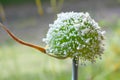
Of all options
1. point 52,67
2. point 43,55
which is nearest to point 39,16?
point 43,55

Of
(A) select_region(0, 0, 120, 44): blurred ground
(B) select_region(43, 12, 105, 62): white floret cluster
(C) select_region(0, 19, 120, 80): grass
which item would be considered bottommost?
(B) select_region(43, 12, 105, 62): white floret cluster

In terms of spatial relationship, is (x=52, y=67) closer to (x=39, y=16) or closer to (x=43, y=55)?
(x=43, y=55)

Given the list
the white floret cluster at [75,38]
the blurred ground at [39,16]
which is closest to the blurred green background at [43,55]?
the blurred ground at [39,16]

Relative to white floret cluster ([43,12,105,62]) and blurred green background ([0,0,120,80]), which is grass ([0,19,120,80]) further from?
white floret cluster ([43,12,105,62])

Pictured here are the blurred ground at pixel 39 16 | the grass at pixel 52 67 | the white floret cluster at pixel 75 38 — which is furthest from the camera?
the blurred ground at pixel 39 16

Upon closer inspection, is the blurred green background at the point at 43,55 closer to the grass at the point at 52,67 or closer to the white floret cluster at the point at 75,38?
the grass at the point at 52,67

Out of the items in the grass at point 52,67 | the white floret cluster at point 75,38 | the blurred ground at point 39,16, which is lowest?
the white floret cluster at point 75,38

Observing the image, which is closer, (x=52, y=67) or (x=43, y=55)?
(x=52, y=67)

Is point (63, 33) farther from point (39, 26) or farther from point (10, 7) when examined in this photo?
point (10, 7)

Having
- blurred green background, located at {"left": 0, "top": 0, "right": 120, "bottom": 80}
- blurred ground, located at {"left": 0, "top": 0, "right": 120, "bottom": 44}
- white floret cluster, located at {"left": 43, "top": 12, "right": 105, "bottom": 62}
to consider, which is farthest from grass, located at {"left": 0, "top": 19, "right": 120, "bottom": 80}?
white floret cluster, located at {"left": 43, "top": 12, "right": 105, "bottom": 62}
